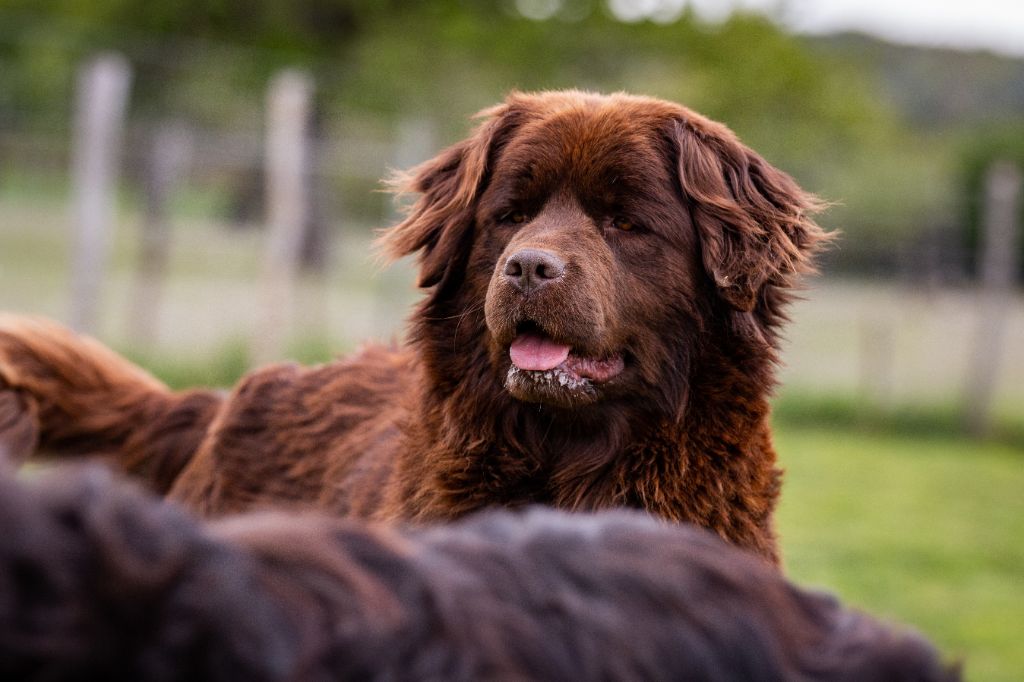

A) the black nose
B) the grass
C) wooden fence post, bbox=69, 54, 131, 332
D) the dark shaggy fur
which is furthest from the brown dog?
wooden fence post, bbox=69, 54, 131, 332

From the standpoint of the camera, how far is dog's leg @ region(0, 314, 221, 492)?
471cm

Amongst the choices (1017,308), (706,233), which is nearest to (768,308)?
(706,233)

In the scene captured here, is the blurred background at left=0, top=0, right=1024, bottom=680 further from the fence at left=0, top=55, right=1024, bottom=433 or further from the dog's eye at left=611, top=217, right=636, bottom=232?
the dog's eye at left=611, top=217, right=636, bottom=232

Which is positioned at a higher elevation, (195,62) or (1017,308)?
(195,62)

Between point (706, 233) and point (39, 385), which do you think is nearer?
point (706, 233)

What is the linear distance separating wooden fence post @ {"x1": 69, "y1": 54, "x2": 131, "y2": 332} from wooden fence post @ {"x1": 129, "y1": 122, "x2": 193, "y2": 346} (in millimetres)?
2112

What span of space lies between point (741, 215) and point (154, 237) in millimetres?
12697

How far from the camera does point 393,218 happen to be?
15.6m

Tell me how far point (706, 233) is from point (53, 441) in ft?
8.86

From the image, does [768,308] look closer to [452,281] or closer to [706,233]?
[706,233]

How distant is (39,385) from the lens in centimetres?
479

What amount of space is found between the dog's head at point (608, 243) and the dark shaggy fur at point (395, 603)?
191 cm

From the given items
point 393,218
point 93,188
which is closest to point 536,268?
point 93,188

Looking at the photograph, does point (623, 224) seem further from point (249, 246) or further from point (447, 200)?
point (249, 246)
